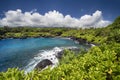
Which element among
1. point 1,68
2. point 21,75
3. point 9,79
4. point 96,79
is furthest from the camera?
point 1,68

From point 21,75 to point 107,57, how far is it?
16548 millimetres

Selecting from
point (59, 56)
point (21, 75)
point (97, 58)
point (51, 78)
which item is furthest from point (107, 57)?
point (59, 56)

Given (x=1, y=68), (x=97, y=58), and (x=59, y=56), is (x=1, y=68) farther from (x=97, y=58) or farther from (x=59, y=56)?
(x=97, y=58)

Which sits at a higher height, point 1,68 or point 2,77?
point 2,77

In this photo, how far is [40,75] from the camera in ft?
96.4

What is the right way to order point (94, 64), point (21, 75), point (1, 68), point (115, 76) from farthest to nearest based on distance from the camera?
1. point (1, 68)
2. point (94, 64)
3. point (115, 76)
4. point (21, 75)

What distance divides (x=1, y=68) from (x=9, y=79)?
5076 cm

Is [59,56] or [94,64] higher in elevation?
[94,64]

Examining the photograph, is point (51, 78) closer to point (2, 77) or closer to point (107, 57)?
point (2, 77)

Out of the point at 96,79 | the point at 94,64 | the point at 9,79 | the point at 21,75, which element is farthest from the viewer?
the point at 94,64

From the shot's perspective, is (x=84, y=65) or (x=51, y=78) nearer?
(x=51, y=78)

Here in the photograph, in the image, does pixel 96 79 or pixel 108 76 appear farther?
pixel 108 76

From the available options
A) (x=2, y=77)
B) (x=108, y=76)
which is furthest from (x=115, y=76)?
(x=2, y=77)

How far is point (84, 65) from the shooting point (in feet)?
113
